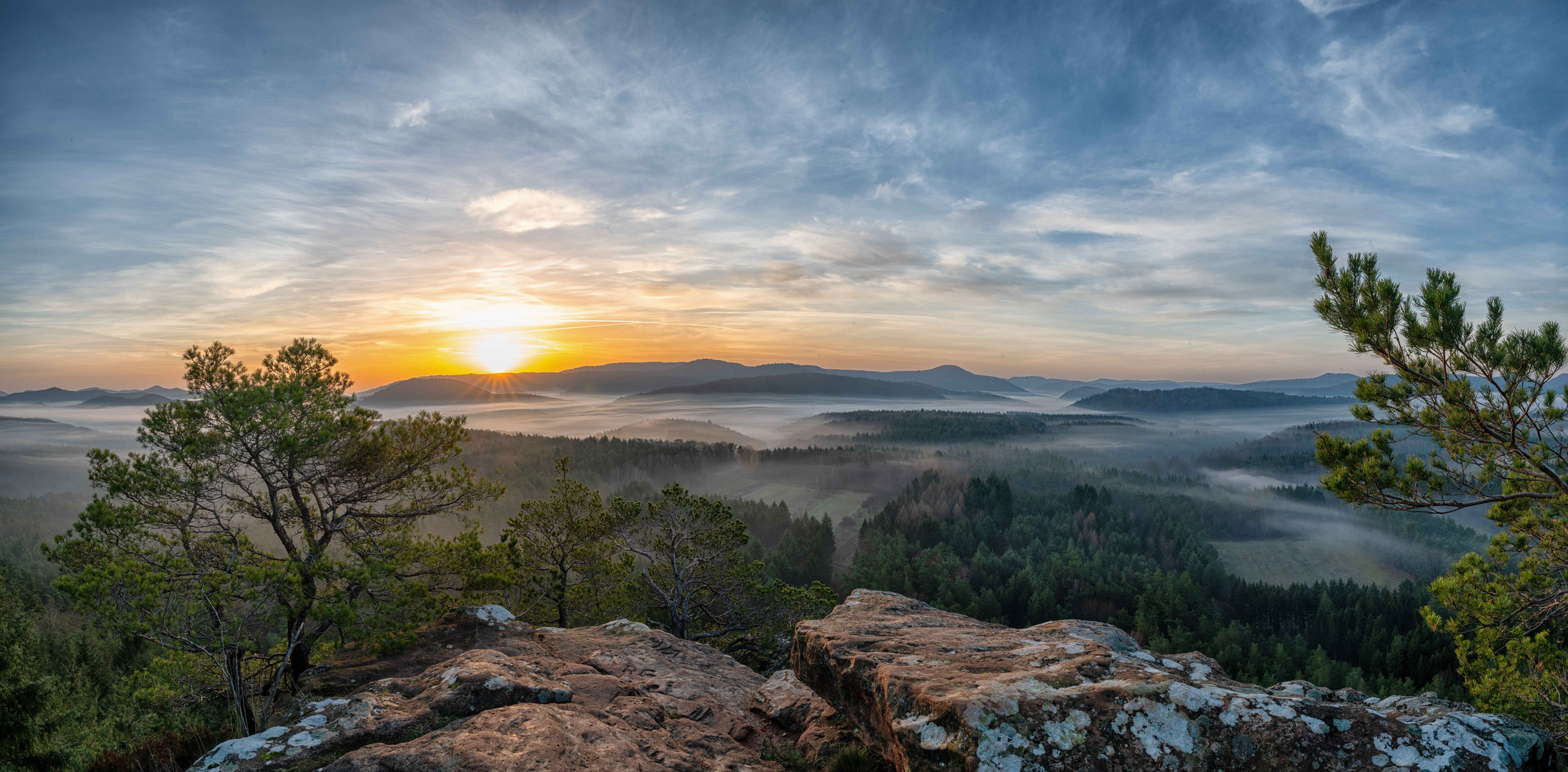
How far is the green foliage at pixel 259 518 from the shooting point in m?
12.5

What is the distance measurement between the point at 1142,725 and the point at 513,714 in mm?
7458

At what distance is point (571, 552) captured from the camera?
80.4 feet

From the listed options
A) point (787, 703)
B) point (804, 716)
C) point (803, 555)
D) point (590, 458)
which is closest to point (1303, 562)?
point (803, 555)

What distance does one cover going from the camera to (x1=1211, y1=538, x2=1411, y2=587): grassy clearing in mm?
130375

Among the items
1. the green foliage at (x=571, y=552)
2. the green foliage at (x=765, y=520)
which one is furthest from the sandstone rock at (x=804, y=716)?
the green foliage at (x=765, y=520)

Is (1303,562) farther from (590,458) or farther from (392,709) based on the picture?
(392,709)

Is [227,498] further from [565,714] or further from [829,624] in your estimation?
[829,624]

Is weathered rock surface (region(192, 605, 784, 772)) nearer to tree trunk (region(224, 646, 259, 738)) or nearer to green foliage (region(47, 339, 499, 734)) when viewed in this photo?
tree trunk (region(224, 646, 259, 738))

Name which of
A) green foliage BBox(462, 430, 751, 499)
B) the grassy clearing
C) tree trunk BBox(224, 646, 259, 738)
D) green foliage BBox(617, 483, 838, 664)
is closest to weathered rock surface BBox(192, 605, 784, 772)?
tree trunk BBox(224, 646, 259, 738)

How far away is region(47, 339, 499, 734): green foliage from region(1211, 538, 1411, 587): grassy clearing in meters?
154

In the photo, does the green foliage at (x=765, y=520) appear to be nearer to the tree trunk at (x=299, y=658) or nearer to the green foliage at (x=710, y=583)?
the green foliage at (x=710, y=583)

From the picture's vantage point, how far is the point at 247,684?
15.2m

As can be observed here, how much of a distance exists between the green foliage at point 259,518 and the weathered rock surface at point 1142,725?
12267mm

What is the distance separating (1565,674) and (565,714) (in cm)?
1917
